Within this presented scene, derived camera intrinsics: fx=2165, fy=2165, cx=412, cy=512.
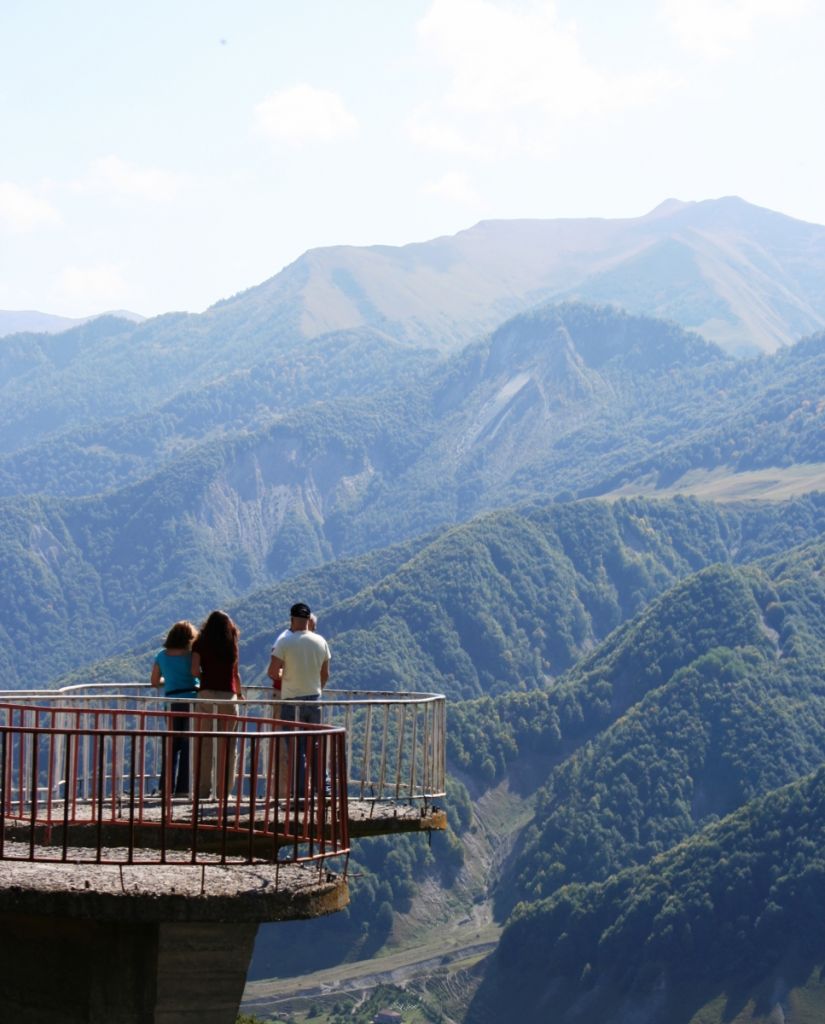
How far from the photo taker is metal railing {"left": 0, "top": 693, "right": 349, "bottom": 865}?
1316 cm

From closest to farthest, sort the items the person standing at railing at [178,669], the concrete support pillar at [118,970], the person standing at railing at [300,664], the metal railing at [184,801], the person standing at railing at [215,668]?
the concrete support pillar at [118,970]
the metal railing at [184,801]
the person standing at railing at [215,668]
the person standing at railing at [300,664]
the person standing at railing at [178,669]

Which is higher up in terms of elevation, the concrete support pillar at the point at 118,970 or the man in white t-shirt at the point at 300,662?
the man in white t-shirt at the point at 300,662

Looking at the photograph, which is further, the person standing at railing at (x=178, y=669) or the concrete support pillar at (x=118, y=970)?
the person standing at railing at (x=178, y=669)

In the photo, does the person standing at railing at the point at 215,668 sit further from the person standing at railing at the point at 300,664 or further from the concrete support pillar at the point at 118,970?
the concrete support pillar at the point at 118,970

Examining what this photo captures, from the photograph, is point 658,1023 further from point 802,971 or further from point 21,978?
point 21,978

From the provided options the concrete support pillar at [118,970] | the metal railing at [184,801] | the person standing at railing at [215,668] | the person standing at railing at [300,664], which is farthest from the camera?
the person standing at railing at [300,664]

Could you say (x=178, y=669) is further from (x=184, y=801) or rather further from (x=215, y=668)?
(x=184, y=801)

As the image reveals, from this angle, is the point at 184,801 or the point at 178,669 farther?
the point at 178,669

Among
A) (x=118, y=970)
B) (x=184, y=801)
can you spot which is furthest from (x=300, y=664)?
(x=118, y=970)

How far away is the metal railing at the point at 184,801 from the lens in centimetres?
1316

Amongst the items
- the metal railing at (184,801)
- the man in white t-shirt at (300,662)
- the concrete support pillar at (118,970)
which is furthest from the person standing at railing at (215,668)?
the concrete support pillar at (118,970)

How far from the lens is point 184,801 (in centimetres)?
1745

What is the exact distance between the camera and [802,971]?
197500mm

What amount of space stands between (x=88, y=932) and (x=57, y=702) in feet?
26.5
